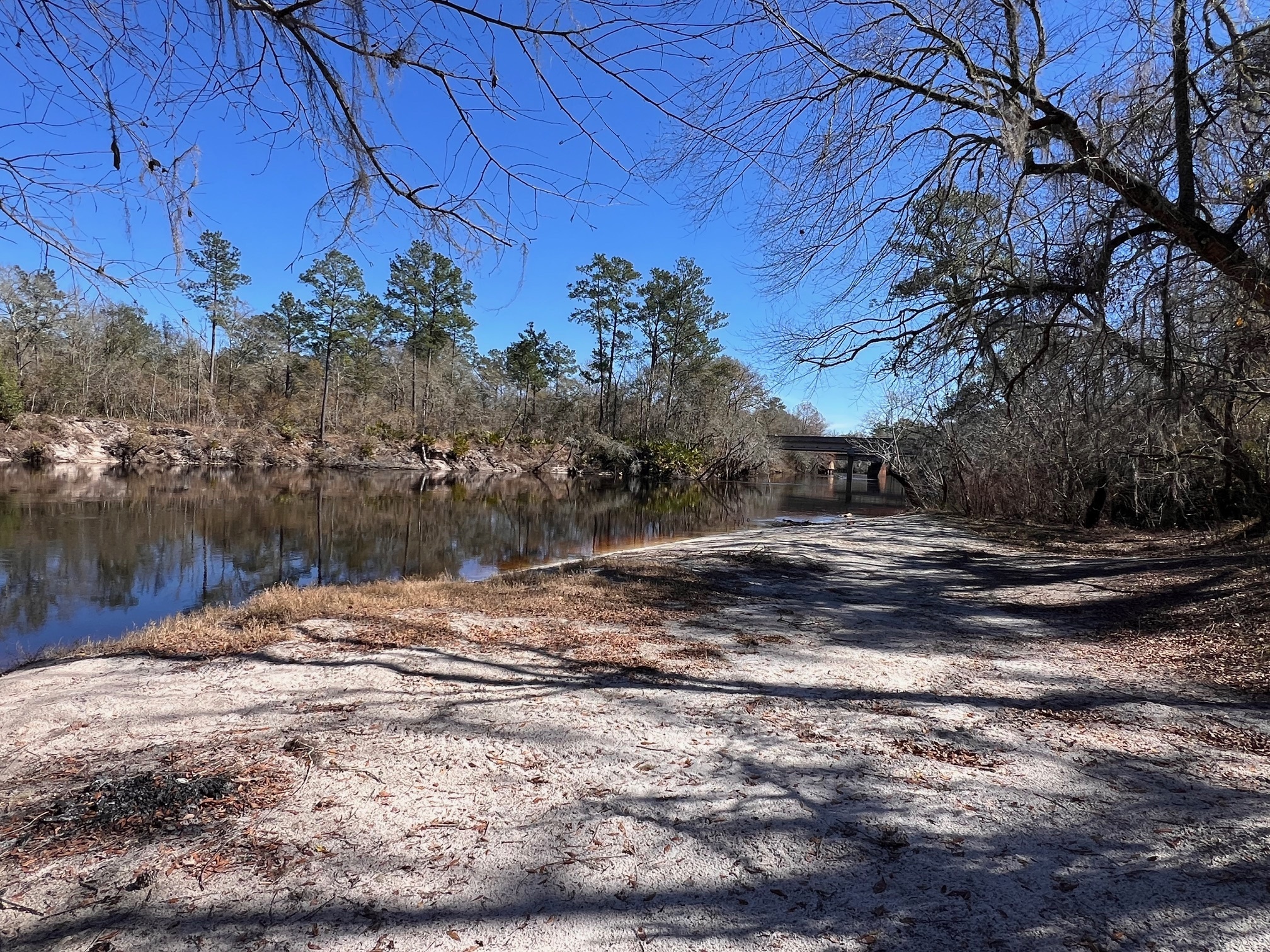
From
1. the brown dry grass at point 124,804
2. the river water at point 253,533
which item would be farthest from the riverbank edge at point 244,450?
the brown dry grass at point 124,804

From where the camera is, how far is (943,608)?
7.93 m

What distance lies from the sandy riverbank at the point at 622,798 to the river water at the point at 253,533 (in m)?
5.00

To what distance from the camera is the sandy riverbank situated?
225 cm

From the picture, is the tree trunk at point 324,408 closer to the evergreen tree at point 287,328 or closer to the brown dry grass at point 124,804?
the evergreen tree at point 287,328

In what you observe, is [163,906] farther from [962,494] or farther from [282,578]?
[962,494]

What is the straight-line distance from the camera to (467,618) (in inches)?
257

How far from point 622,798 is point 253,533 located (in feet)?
54.2

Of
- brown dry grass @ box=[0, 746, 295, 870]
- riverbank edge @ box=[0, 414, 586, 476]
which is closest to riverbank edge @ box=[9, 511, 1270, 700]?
brown dry grass @ box=[0, 746, 295, 870]

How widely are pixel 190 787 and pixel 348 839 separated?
36.8 inches

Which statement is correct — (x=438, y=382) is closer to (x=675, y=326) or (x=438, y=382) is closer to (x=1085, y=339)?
(x=675, y=326)

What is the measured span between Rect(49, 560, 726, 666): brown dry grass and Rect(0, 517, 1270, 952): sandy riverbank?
3.9 inches

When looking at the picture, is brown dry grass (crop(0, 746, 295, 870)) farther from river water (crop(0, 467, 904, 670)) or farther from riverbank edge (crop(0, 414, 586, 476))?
riverbank edge (crop(0, 414, 586, 476))

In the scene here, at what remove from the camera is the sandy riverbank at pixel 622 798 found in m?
2.25

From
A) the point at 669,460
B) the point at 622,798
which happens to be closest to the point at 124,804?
the point at 622,798
